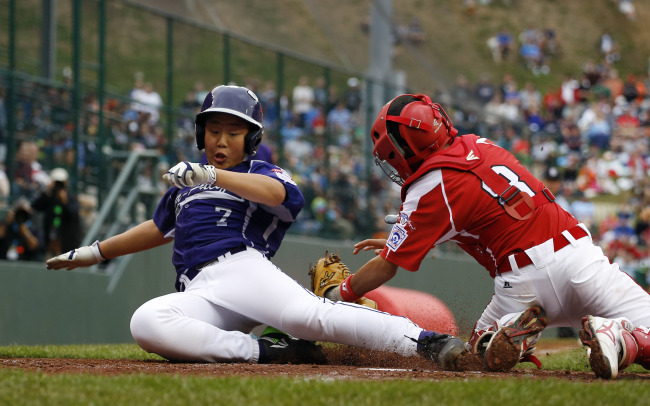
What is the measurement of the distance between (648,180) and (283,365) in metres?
19.4

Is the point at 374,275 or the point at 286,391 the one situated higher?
the point at 374,275

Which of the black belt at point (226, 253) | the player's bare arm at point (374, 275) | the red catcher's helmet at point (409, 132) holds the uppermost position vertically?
the red catcher's helmet at point (409, 132)

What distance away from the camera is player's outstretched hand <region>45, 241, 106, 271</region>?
5.95 metres

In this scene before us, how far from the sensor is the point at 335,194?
1395cm

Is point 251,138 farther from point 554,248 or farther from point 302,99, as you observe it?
point 302,99

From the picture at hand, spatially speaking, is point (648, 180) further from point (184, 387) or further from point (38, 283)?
point (184, 387)

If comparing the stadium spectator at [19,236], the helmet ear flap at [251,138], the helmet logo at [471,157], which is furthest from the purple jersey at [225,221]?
the stadium spectator at [19,236]

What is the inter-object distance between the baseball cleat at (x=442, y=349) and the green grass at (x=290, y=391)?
53cm

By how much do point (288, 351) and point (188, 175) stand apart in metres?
1.27

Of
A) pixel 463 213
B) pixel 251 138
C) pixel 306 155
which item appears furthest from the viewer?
pixel 306 155

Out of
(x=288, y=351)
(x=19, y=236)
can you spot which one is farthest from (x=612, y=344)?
(x=19, y=236)

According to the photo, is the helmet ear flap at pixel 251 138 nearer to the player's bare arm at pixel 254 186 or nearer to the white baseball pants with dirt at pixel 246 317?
the player's bare arm at pixel 254 186

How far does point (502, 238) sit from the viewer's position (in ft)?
17.2

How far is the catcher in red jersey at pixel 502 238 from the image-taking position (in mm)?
5090
